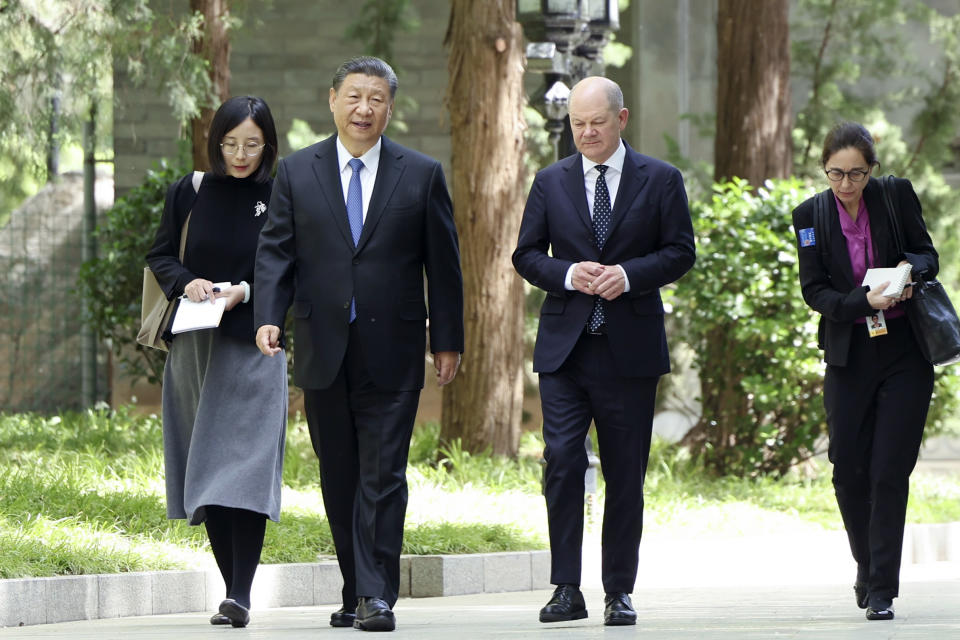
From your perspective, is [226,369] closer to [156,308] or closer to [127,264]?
[156,308]

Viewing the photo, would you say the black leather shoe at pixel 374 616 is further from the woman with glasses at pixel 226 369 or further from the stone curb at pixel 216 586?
the stone curb at pixel 216 586

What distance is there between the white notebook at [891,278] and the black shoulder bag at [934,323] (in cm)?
10

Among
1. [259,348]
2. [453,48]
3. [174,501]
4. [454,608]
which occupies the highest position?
[453,48]

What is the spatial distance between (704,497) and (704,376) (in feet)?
4.48

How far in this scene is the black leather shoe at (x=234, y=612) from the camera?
6.12 m

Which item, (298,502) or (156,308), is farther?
(298,502)

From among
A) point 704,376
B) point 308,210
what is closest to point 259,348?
point 308,210

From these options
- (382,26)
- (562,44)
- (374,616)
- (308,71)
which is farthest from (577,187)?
(308,71)

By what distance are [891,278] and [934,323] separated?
0.23 meters

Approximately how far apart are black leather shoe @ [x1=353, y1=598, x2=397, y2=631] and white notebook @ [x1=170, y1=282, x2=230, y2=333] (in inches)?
49.9

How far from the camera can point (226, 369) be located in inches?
255

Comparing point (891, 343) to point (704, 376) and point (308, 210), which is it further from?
point (704, 376)

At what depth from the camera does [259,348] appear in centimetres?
625

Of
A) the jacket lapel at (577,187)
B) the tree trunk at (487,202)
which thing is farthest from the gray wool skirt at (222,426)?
the tree trunk at (487,202)
